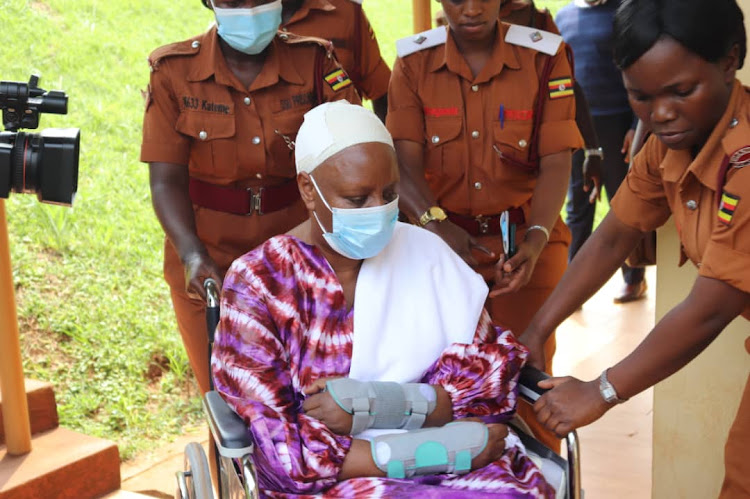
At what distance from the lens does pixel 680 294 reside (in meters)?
2.97

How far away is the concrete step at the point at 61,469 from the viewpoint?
3.30m

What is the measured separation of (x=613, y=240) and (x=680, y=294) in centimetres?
62

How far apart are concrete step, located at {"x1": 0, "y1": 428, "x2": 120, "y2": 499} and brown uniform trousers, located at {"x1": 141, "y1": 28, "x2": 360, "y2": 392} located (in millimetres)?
777

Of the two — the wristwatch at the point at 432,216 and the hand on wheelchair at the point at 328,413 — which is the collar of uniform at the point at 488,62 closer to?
the wristwatch at the point at 432,216

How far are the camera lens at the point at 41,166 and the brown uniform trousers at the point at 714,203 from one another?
141 centimetres

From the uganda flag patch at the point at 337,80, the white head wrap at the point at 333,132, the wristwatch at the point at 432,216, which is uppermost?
the uganda flag patch at the point at 337,80

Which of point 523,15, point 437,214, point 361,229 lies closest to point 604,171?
point 523,15

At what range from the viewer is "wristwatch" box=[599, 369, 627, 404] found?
85.0 inches

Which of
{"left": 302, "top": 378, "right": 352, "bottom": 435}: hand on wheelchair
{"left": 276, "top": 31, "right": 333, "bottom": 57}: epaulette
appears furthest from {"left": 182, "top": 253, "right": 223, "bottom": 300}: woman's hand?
{"left": 276, "top": 31, "right": 333, "bottom": 57}: epaulette

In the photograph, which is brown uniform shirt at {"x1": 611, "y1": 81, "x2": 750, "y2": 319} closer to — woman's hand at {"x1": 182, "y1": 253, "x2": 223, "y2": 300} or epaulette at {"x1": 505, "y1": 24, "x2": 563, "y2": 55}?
epaulette at {"x1": 505, "y1": 24, "x2": 563, "y2": 55}

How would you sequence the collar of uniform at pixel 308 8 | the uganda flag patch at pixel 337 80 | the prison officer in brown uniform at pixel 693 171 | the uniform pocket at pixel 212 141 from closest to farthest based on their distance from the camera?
the prison officer in brown uniform at pixel 693 171 < the uniform pocket at pixel 212 141 < the uganda flag patch at pixel 337 80 < the collar of uniform at pixel 308 8

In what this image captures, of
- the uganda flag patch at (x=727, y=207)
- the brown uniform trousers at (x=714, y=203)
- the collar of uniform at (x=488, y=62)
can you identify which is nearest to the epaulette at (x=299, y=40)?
the collar of uniform at (x=488, y=62)

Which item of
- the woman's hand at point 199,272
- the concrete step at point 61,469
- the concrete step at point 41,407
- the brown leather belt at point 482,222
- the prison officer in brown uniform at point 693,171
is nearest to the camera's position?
the prison officer in brown uniform at point 693,171

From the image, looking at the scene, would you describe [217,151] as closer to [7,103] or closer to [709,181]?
[7,103]
